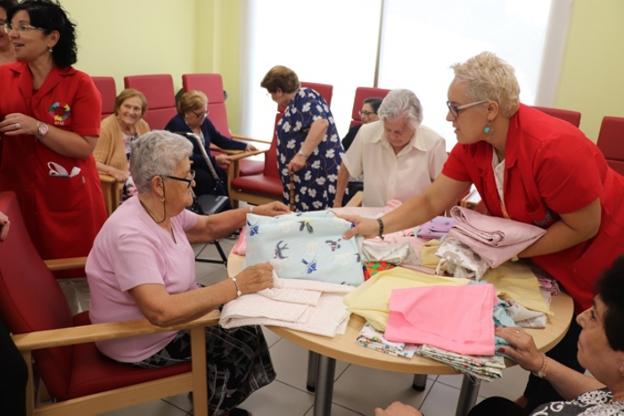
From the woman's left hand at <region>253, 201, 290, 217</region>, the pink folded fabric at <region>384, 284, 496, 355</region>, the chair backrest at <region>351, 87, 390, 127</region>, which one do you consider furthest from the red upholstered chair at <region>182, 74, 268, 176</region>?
the pink folded fabric at <region>384, 284, 496, 355</region>

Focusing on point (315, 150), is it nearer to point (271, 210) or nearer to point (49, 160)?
point (271, 210)

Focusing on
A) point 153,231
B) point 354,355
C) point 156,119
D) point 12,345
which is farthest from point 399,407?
point 156,119

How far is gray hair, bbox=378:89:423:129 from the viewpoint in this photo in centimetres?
211

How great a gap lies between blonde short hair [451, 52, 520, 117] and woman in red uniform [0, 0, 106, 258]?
4.77ft

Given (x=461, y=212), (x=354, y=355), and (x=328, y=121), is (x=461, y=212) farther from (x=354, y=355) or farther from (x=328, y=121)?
(x=328, y=121)

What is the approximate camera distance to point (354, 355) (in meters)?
Result: 1.15

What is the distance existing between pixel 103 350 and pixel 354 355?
83cm

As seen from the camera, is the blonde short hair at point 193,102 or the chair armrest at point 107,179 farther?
the blonde short hair at point 193,102

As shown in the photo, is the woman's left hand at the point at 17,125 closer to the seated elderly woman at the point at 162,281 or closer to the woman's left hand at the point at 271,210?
the seated elderly woman at the point at 162,281

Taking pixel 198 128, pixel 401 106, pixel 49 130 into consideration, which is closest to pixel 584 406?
pixel 401 106

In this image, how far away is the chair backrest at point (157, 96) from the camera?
4.04 m

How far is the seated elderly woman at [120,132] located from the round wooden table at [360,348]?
6.56ft

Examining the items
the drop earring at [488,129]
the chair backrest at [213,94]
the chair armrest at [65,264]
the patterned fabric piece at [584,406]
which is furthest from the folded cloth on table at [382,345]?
the chair backrest at [213,94]

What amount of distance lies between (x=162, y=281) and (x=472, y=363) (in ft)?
2.77
